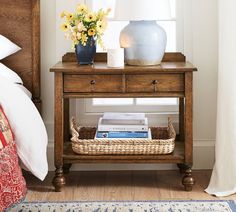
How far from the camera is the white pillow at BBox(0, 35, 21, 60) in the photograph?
3.50 metres

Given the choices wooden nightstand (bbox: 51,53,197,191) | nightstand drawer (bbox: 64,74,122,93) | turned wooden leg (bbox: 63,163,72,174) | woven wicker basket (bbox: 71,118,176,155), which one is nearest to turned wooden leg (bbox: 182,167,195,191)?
wooden nightstand (bbox: 51,53,197,191)

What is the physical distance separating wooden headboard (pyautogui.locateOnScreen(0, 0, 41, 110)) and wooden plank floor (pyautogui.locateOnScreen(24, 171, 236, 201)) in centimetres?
63

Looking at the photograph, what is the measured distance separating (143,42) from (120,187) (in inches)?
34.6

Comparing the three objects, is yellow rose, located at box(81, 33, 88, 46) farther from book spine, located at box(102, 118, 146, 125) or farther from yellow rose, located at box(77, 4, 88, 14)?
book spine, located at box(102, 118, 146, 125)

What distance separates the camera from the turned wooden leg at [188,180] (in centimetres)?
337

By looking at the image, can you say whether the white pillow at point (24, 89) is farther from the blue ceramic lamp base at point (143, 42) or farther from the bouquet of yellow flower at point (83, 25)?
the blue ceramic lamp base at point (143, 42)

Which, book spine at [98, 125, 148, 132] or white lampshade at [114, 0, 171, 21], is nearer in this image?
white lampshade at [114, 0, 171, 21]

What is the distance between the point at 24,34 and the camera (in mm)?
3631

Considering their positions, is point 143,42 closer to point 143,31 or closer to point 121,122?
point 143,31

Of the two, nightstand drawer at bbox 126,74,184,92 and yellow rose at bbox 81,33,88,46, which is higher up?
yellow rose at bbox 81,33,88,46

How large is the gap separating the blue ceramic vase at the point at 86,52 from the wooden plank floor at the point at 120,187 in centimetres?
75

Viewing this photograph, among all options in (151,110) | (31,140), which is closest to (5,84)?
(31,140)

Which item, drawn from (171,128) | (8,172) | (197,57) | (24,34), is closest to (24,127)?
(8,172)

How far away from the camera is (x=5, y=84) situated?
3.08 m
